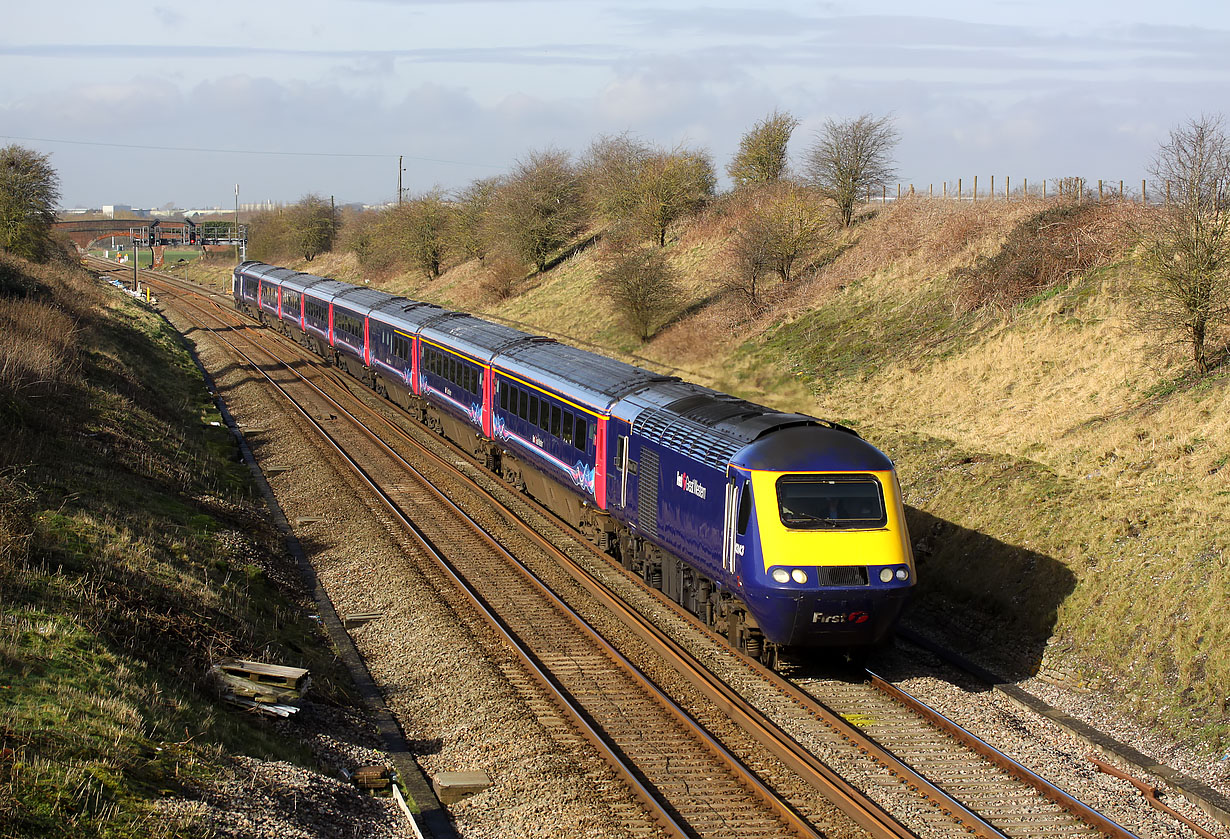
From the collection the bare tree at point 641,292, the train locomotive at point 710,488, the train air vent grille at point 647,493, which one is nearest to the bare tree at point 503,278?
the bare tree at point 641,292

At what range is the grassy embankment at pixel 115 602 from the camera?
7.82 m

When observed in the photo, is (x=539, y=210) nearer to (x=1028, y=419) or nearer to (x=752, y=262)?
(x=752, y=262)

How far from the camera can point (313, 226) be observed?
93.7 m

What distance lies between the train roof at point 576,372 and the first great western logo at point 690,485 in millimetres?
3072

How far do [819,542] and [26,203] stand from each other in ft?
159

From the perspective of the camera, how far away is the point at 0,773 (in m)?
7.26

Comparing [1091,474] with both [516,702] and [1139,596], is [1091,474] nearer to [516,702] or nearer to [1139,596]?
[1139,596]

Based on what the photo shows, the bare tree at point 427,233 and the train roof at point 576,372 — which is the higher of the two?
the bare tree at point 427,233

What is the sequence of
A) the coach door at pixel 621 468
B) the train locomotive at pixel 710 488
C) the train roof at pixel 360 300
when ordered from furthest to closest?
the train roof at pixel 360 300 < the coach door at pixel 621 468 < the train locomotive at pixel 710 488

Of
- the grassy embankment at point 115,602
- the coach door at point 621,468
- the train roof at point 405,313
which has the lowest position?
the grassy embankment at point 115,602

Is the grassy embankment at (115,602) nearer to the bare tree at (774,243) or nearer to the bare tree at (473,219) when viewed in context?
the bare tree at (774,243)

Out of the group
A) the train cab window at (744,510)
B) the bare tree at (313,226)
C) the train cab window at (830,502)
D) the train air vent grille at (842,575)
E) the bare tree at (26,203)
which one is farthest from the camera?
the bare tree at (313,226)

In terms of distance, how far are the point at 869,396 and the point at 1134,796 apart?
55.1ft

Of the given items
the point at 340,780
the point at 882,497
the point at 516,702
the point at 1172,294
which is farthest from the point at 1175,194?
the point at 340,780
